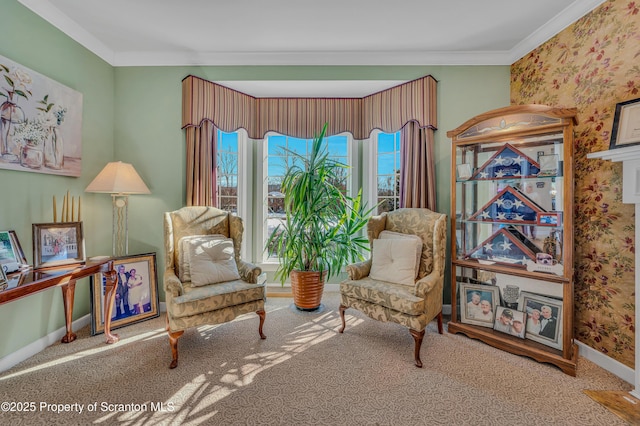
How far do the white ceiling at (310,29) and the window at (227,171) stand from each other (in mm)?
911

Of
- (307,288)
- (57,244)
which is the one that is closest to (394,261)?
(307,288)

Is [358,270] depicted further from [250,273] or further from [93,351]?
[93,351]

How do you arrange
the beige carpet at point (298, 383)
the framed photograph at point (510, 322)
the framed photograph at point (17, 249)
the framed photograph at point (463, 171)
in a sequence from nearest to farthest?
the beige carpet at point (298, 383) → the framed photograph at point (17, 249) → the framed photograph at point (510, 322) → the framed photograph at point (463, 171)

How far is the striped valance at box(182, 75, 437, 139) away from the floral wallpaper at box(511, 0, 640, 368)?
3.87ft

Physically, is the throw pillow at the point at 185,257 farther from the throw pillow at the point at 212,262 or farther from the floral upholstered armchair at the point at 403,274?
the floral upholstered armchair at the point at 403,274

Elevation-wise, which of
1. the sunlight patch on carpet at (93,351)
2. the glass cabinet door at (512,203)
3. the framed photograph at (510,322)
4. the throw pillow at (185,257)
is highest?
the glass cabinet door at (512,203)

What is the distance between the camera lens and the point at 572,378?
74.5 inches

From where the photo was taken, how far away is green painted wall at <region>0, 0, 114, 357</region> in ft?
6.57

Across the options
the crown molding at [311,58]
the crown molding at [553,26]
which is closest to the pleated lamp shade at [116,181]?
the crown molding at [311,58]

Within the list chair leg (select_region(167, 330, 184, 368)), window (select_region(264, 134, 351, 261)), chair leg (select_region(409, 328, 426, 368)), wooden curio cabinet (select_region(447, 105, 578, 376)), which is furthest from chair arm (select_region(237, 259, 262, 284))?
wooden curio cabinet (select_region(447, 105, 578, 376))

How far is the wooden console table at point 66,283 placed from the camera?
5.10 feet

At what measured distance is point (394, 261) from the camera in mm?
2498

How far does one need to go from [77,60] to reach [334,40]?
8.20 feet

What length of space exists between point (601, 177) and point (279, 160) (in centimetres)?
321
